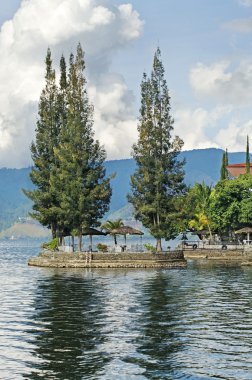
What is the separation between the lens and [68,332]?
34344 millimetres

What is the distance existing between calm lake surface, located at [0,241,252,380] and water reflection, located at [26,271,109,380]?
40 millimetres

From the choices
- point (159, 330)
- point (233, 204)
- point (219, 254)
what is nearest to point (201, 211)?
point (233, 204)

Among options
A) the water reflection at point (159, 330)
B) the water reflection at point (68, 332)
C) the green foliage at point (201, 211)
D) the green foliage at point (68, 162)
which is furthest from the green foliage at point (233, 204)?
the water reflection at point (68, 332)

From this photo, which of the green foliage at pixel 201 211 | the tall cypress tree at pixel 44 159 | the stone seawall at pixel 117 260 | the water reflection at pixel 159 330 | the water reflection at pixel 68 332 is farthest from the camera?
the green foliage at pixel 201 211

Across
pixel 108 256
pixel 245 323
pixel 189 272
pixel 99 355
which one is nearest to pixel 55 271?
pixel 108 256

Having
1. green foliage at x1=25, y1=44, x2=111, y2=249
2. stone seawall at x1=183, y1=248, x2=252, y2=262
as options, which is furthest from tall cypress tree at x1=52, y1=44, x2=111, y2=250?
stone seawall at x1=183, y1=248, x2=252, y2=262

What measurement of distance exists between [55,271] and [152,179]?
62.1 feet

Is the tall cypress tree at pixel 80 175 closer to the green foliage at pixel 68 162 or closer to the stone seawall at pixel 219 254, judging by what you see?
the green foliage at pixel 68 162

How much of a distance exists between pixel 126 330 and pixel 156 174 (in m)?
53.2

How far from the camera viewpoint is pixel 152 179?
87.2 meters

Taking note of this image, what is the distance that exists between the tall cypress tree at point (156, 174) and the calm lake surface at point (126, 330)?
80.0 feet

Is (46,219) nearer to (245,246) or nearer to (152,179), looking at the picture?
(152,179)

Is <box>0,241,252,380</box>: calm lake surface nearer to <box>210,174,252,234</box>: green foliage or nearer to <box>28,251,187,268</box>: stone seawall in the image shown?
<box>28,251,187,268</box>: stone seawall

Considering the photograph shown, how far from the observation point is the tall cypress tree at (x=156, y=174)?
86688 mm
